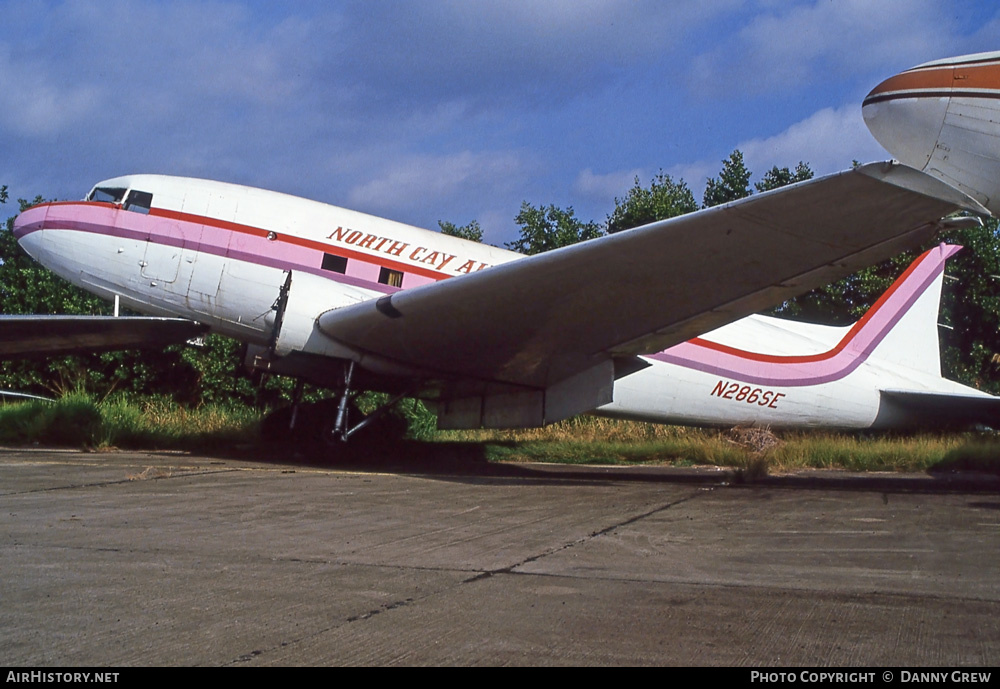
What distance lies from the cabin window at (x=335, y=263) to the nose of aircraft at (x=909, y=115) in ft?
20.3

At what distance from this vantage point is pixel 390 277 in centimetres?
1034

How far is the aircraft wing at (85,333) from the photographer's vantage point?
416 inches

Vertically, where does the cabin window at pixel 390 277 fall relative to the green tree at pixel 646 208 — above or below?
below

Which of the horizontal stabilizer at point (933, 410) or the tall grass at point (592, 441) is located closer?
the tall grass at point (592, 441)

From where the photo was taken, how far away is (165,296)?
10.4 m

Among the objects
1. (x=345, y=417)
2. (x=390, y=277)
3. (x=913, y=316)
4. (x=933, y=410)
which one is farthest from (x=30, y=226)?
(x=933, y=410)

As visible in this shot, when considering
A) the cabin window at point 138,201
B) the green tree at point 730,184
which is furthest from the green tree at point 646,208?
the cabin window at point 138,201

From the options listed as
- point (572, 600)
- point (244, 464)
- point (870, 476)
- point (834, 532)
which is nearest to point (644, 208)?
point (870, 476)

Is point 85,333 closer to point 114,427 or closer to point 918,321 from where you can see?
point 114,427

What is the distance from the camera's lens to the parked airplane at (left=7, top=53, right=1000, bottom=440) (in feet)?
21.1

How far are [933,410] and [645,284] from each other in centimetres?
664

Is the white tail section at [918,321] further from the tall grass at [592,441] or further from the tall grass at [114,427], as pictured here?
the tall grass at [114,427]
